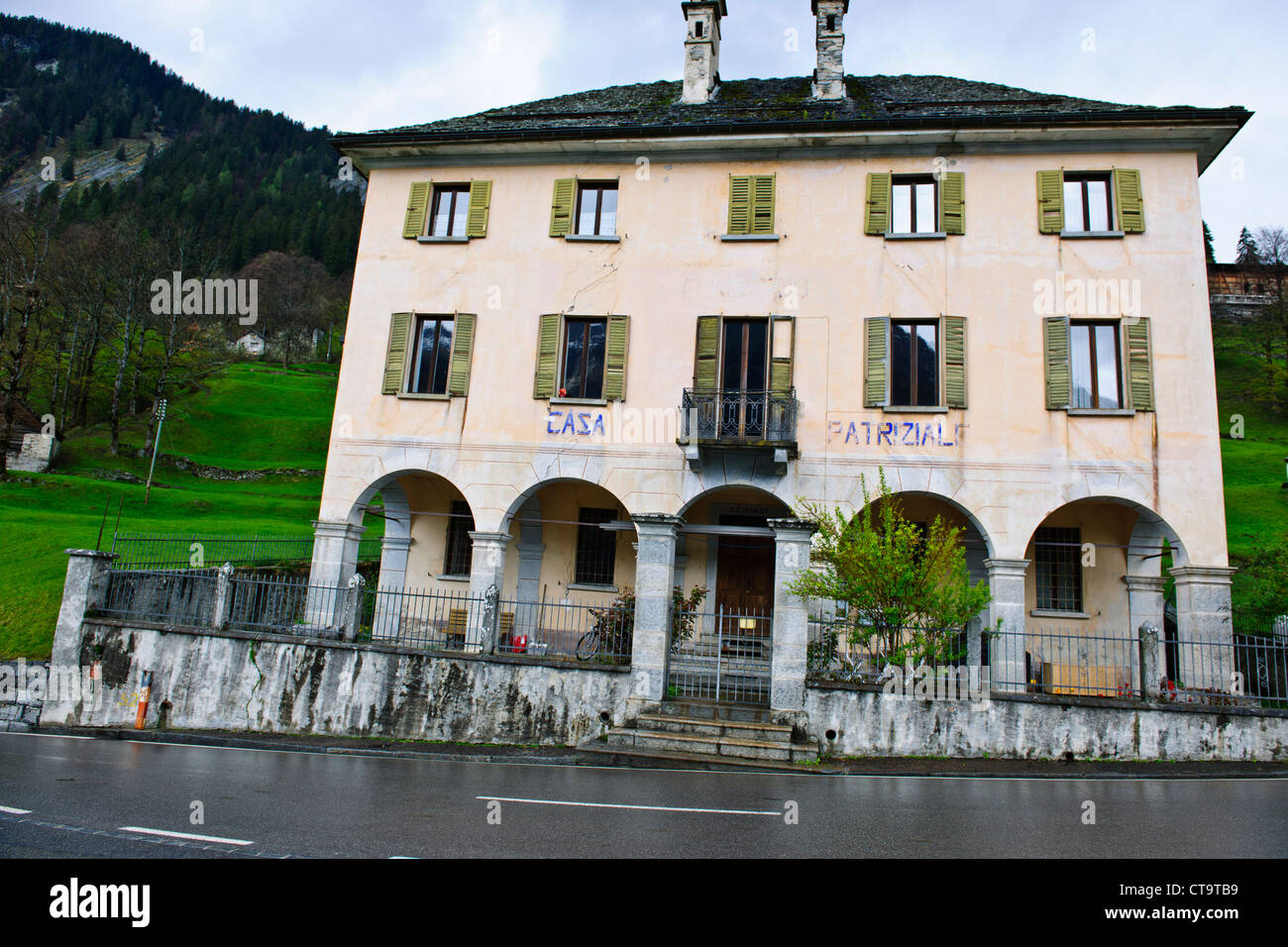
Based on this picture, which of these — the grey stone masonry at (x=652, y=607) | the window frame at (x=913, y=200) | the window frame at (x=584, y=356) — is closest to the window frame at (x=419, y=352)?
the window frame at (x=584, y=356)

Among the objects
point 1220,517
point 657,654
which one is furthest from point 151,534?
point 1220,517

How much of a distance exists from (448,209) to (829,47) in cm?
1016

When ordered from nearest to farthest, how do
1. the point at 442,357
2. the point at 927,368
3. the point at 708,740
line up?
the point at 708,740 < the point at 927,368 < the point at 442,357

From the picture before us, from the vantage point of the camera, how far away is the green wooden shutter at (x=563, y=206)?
1883 centimetres

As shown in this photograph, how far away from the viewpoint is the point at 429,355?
1911 cm

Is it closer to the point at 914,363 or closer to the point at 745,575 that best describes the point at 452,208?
the point at 745,575

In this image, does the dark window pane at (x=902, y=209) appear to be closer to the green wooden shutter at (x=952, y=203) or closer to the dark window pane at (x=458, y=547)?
the green wooden shutter at (x=952, y=203)

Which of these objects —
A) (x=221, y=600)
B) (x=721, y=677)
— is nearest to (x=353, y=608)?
(x=221, y=600)

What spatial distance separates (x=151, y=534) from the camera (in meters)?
22.2

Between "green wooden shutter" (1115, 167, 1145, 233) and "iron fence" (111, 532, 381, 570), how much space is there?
19988 mm

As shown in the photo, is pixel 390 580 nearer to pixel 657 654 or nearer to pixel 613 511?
pixel 613 511

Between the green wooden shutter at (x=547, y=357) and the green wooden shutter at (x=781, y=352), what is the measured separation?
187 inches
